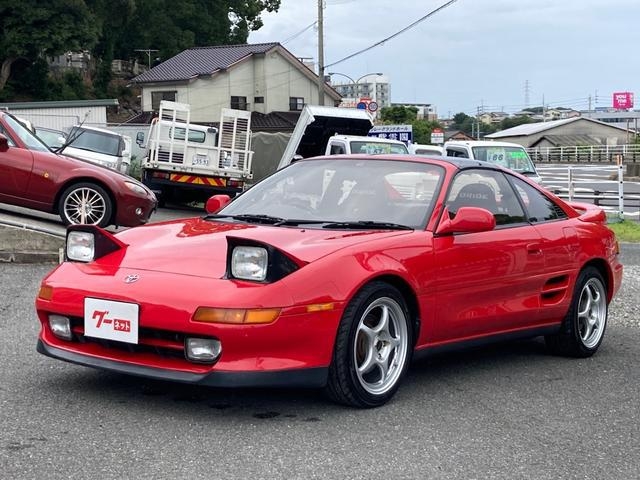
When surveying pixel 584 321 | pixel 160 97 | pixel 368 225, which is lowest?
pixel 584 321

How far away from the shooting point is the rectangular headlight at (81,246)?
15.6 feet

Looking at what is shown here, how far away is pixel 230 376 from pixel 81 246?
126cm

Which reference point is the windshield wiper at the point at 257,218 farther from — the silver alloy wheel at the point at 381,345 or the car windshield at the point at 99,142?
the car windshield at the point at 99,142

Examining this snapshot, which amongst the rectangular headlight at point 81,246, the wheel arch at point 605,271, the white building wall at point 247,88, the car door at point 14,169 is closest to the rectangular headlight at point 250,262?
the rectangular headlight at point 81,246

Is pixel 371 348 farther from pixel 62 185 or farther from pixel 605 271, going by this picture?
pixel 62 185

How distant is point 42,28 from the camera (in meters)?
49.6

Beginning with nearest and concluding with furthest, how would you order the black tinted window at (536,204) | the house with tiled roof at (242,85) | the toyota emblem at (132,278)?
the toyota emblem at (132,278) → the black tinted window at (536,204) → the house with tiled roof at (242,85)

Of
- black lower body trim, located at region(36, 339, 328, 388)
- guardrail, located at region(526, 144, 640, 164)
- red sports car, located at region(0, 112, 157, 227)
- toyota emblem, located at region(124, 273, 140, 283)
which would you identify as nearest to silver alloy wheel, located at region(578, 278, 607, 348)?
black lower body trim, located at region(36, 339, 328, 388)

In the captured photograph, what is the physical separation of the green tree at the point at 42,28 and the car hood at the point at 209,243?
1859 inches

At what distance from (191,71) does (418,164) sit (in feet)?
160

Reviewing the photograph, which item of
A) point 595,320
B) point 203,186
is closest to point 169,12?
point 203,186

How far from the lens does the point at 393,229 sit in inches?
195

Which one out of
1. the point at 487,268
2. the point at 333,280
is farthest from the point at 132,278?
the point at 487,268

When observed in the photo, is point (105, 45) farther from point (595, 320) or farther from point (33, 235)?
point (595, 320)
